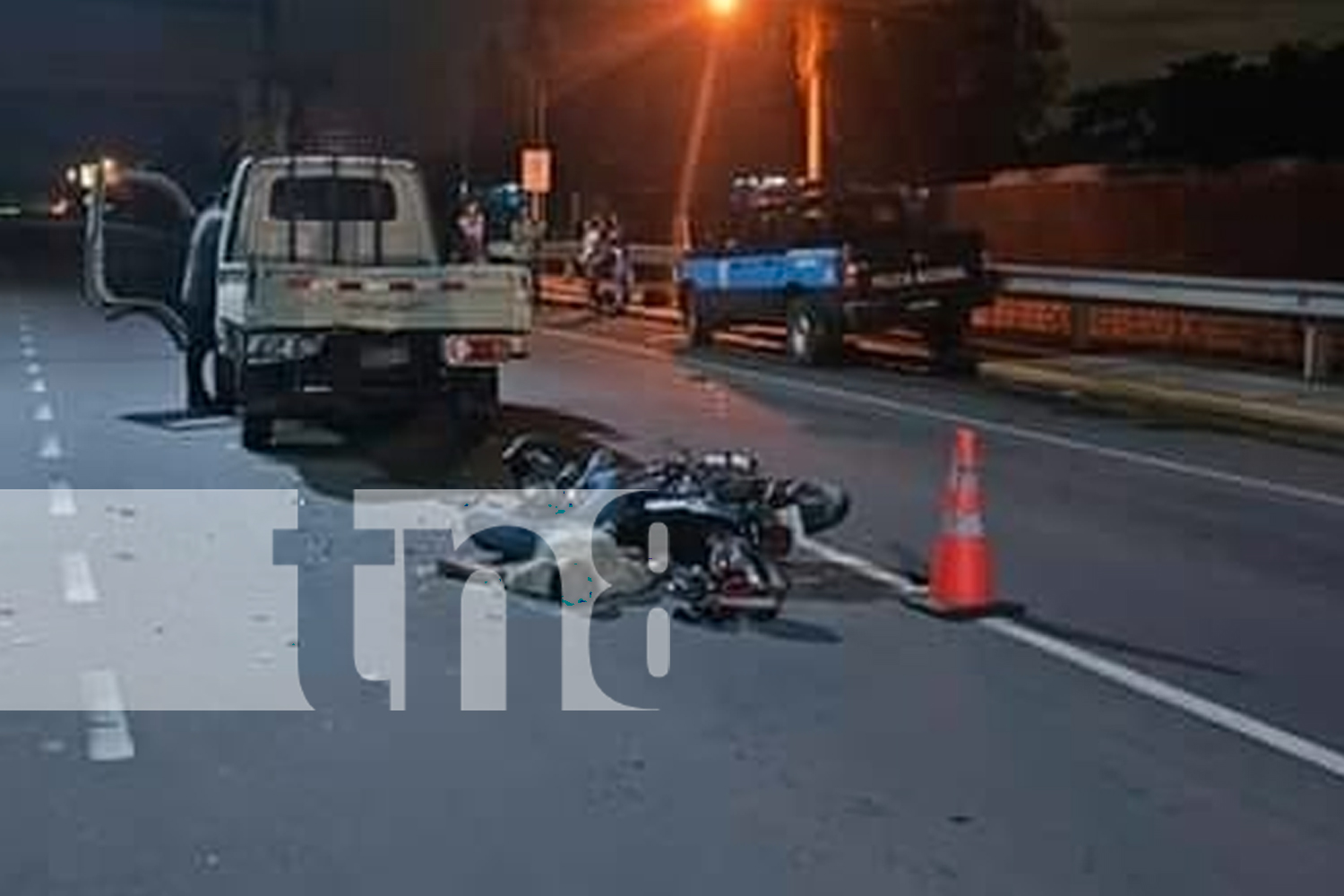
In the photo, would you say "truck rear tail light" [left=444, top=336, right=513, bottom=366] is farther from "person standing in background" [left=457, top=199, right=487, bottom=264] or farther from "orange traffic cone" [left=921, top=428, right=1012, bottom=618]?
"orange traffic cone" [left=921, top=428, right=1012, bottom=618]

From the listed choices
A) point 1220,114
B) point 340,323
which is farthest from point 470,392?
point 1220,114

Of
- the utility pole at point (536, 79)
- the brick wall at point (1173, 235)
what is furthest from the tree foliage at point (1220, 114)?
the brick wall at point (1173, 235)

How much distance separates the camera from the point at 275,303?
1611 centimetres

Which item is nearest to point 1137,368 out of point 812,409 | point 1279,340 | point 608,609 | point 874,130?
point 1279,340

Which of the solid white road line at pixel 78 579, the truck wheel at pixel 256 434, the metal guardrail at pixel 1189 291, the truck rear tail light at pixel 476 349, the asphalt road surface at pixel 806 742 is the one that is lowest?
the asphalt road surface at pixel 806 742

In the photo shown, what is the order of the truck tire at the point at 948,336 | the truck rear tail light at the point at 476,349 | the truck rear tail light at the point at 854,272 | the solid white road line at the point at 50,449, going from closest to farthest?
1. the solid white road line at the point at 50,449
2. the truck rear tail light at the point at 476,349
3. the truck rear tail light at the point at 854,272
4. the truck tire at the point at 948,336

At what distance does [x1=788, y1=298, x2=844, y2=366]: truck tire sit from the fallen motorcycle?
13.5 meters

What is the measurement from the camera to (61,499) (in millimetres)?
13641

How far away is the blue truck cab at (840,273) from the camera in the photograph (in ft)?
87.0

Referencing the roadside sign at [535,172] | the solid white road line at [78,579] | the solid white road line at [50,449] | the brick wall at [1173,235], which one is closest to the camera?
the solid white road line at [78,579]

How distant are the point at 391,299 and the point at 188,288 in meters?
3.75

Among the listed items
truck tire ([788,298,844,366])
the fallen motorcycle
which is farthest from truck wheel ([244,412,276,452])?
truck tire ([788,298,844,366])

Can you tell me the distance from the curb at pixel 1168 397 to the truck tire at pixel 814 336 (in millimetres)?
1808

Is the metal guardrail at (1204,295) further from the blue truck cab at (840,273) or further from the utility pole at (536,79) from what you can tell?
the utility pole at (536,79)
